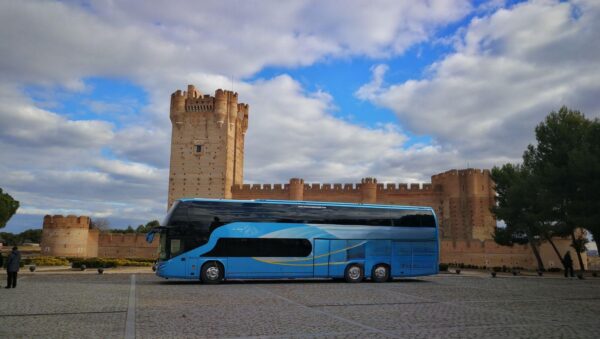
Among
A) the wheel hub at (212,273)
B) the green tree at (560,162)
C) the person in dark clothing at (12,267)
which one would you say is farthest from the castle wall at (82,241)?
the green tree at (560,162)

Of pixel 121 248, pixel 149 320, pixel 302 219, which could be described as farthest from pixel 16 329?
pixel 121 248

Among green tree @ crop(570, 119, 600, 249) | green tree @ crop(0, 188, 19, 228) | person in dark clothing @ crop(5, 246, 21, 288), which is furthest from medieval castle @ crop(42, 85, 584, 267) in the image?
person in dark clothing @ crop(5, 246, 21, 288)

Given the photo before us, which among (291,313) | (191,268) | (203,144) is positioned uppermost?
(203,144)

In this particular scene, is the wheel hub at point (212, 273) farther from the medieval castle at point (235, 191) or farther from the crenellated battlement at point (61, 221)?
the crenellated battlement at point (61, 221)

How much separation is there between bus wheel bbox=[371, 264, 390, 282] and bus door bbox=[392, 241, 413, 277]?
0.91 ft

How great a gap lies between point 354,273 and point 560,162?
13976 millimetres

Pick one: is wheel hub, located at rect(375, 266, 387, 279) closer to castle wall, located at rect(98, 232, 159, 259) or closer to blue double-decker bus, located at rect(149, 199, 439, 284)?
blue double-decker bus, located at rect(149, 199, 439, 284)

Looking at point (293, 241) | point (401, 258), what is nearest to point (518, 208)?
point (401, 258)

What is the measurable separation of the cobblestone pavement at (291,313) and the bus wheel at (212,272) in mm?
1988

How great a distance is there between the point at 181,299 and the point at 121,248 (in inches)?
1424

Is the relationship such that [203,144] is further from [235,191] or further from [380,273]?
[380,273]

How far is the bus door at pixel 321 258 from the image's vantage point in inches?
707

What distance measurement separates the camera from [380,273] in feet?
61.6

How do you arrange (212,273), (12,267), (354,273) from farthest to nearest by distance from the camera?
(354,273) → (212,273) → (12,267)
